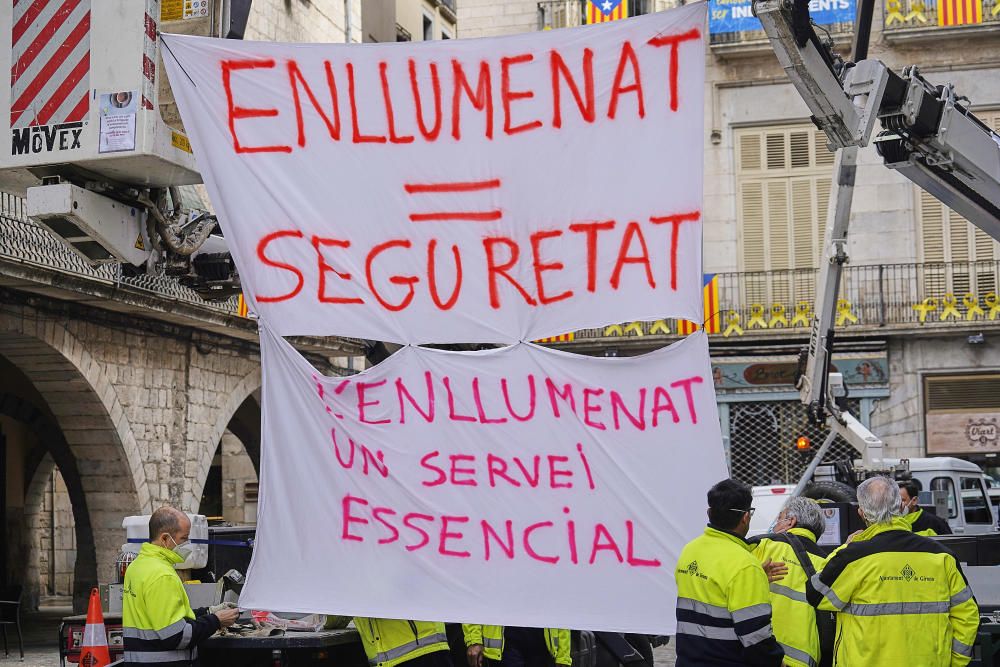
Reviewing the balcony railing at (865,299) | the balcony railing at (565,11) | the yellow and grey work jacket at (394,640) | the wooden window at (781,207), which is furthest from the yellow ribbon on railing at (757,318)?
the yellow and grey work jacket at (394,640)

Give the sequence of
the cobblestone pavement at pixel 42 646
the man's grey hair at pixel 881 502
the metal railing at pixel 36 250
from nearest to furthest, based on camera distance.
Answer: the man's grey hair at pixel 881 502 < the metal railing at pixel 36 250 < the cobblestone pavement at pixel 42 646

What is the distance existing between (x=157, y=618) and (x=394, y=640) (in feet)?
3.40

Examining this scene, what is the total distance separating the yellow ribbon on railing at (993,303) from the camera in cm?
2484

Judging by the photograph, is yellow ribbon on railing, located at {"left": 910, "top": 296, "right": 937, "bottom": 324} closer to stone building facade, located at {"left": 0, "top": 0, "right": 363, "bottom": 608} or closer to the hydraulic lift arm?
stone building facade, located at {"left": 0, "top": 0, "right": 363, "bottom": 608}

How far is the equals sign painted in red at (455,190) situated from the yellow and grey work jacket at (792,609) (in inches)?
83.3

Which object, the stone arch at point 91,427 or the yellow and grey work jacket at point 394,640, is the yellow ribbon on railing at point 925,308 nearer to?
the stone arch at point 91,427

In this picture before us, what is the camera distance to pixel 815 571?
6367 millimetres

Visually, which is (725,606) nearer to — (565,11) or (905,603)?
(905,603)

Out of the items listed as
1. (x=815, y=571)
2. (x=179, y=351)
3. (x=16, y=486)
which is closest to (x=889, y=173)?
(x=179, y=351)

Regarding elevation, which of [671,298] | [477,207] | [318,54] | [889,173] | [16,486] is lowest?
[16,486]

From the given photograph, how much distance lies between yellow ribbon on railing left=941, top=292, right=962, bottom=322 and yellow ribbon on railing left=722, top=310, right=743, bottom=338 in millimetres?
3648

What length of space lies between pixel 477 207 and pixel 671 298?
2.67 ft

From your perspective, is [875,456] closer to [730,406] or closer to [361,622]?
[730,406]

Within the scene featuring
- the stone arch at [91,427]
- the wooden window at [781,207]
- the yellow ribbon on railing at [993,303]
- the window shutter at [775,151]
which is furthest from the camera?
the window shutter at [775,151]
